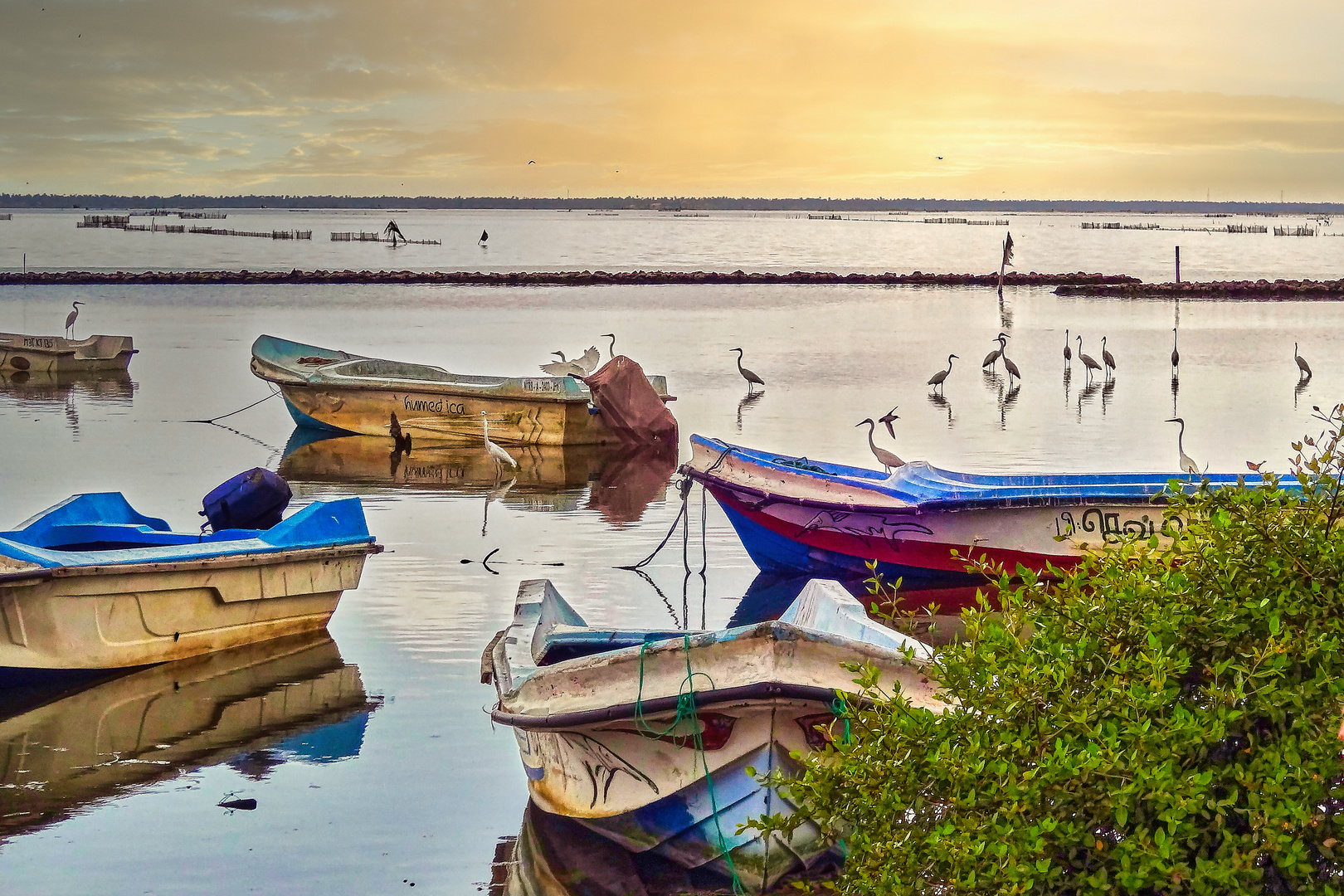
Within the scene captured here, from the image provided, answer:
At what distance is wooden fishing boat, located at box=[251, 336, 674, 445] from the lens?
16.8m

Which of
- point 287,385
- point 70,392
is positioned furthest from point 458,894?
point 70,392

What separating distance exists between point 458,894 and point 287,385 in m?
13.4

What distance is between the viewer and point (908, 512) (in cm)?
972

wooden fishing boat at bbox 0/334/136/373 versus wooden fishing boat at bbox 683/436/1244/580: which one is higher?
wooden fishing boat at bbox 0/334/136/373

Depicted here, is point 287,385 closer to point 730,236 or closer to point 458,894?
point 458,894

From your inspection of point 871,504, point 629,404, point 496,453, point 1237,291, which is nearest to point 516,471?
point 496,453

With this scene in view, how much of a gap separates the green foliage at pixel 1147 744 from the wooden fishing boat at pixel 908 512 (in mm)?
6154

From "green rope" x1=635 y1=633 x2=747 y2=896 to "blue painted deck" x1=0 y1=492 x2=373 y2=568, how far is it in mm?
3971

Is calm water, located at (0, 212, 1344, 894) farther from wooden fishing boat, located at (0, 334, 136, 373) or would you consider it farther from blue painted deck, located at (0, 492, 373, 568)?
blue painted deck, located at (0, 492, 373, 568)

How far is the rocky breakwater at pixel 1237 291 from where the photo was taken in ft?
162

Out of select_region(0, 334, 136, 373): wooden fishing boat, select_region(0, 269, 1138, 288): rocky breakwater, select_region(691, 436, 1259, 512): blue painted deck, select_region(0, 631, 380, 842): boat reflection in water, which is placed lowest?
select_region(0, 631, 380, 842): boat reflection in water

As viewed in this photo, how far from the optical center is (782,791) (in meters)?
3.50

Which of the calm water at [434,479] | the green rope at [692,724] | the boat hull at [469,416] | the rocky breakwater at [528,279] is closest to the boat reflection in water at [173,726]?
the calm water at [434,479]

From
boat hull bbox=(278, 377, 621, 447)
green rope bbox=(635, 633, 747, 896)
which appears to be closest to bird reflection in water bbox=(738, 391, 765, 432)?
boat hull bbox=(278, 377, 621, 447)
